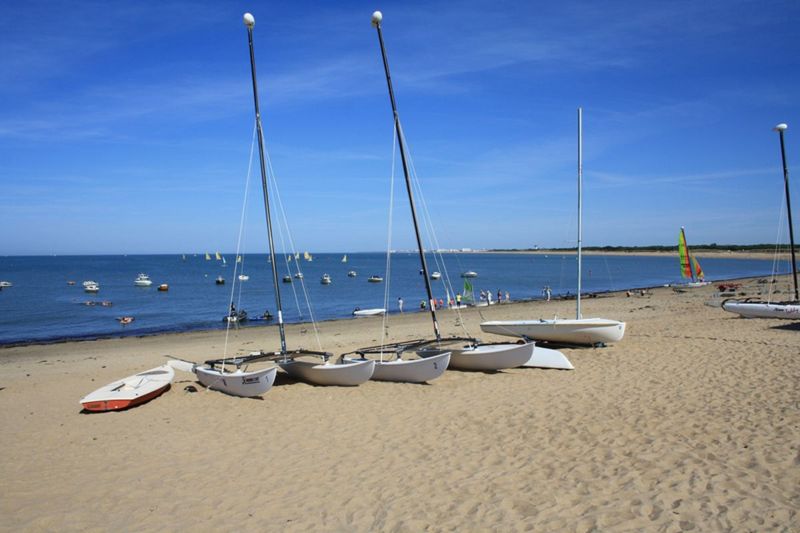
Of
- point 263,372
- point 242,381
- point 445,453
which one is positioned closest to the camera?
point 445,453

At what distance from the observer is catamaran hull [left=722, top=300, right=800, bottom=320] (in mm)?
19812

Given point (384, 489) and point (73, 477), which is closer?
point (384, 489)

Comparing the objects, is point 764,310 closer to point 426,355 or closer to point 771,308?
point 771,308

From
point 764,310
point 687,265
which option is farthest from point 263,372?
point 687,265

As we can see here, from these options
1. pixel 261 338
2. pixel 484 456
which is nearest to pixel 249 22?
pixel 484 456

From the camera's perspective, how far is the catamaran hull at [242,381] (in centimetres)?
1212

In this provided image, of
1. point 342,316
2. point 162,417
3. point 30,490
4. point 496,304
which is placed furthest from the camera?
point 496,304

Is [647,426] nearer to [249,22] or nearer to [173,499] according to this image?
[173,499]

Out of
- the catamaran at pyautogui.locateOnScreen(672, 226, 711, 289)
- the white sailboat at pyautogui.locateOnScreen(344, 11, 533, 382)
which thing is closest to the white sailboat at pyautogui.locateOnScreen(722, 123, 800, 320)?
the white sailboat at pyautogui.locateOnScreen(344, 11, 533, 382)

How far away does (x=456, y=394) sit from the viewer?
11953mm

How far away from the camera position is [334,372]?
12969 millimetres

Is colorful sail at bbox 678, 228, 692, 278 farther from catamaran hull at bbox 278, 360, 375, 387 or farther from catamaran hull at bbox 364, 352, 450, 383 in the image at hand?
catamaran hull at bbox 278, 360, 375, 387

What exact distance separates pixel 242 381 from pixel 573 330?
9.94 meters

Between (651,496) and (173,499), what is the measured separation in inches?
242
